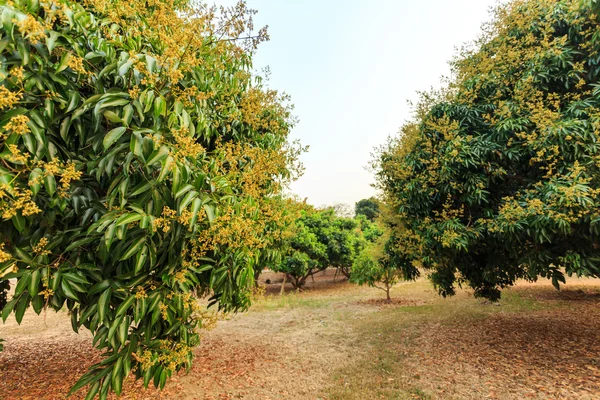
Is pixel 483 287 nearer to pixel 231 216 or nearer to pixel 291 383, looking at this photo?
pixel 291 383

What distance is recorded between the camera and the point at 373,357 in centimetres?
637

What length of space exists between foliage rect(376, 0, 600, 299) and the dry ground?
1.60m

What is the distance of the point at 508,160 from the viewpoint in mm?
5430

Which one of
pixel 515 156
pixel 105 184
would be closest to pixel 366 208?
pixel 515 156

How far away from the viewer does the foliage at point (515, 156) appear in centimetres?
446

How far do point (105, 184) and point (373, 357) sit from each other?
19.7 feet

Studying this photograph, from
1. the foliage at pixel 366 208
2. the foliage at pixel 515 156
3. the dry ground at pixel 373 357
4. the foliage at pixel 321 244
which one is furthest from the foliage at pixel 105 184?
the foliage at pixel 366 208

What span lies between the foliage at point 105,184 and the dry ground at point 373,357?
1.07 meters

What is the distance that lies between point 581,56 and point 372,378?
21.3 feet

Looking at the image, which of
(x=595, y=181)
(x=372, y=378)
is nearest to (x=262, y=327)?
(x=372, y=378)

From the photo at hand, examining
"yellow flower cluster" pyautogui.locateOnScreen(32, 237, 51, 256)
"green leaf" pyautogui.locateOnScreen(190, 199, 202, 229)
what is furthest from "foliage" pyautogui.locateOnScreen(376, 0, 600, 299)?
"yellow flower cluster" pyautogui.locateOnScreen(32, 237, 51, 256)

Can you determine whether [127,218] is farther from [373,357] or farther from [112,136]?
[373,357]

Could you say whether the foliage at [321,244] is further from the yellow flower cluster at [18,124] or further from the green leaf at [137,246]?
the yellow flower cluster at [18,124]

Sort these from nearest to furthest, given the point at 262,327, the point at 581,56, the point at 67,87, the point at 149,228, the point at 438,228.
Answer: the point at 149,228, the point at 67,87, the point at 581,56, the point at 438,228, the point at 262,327
